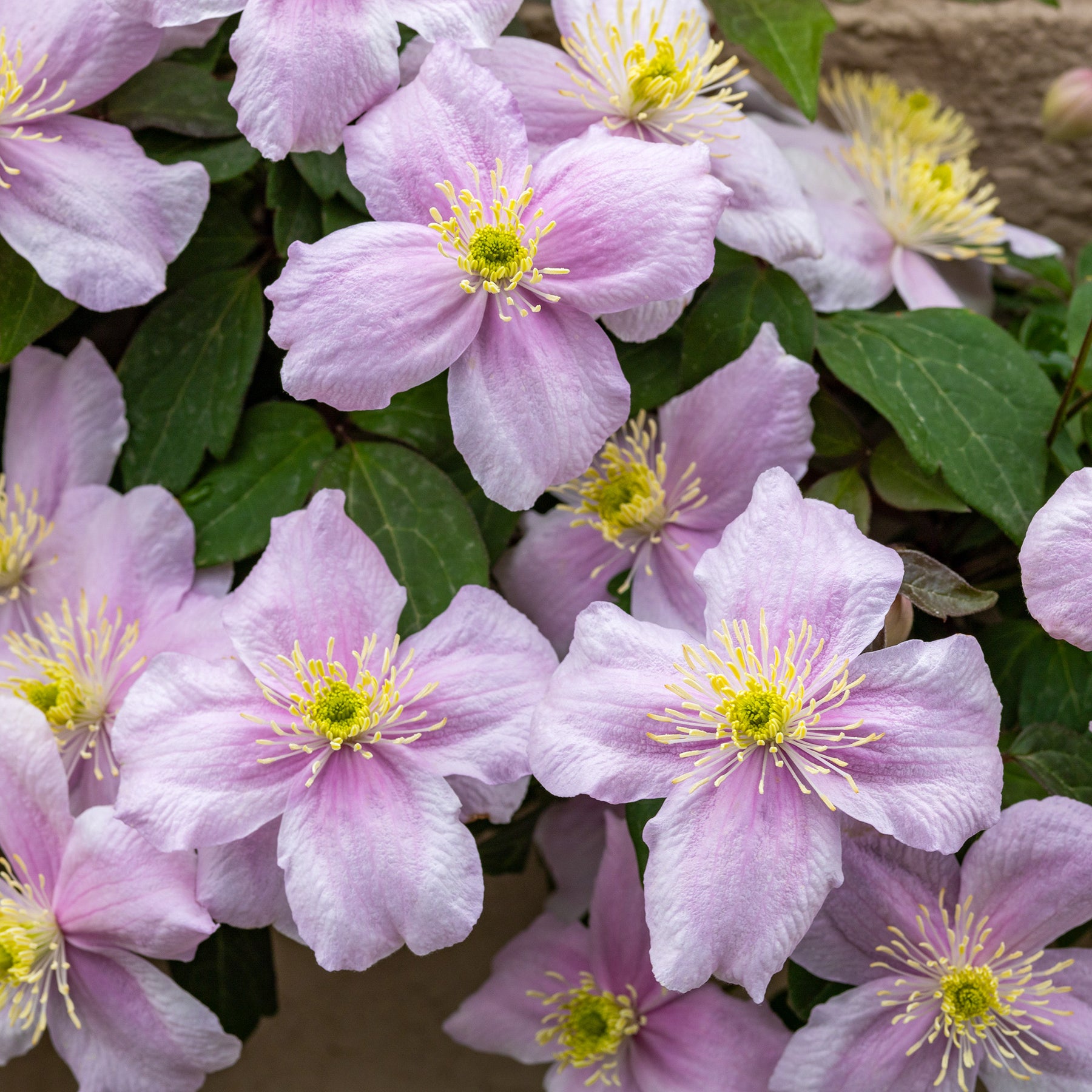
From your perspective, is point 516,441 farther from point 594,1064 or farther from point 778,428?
point 594,1064

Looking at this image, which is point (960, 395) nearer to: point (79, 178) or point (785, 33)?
point (785, 33)

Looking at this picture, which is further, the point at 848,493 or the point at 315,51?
the point at 848,493

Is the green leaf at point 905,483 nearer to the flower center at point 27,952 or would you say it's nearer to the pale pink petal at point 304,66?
the pale pink petal at point 304,66

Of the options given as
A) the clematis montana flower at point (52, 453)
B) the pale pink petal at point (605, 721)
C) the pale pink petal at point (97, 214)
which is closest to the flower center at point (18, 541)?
the clematis montana flower at point (52, 453)

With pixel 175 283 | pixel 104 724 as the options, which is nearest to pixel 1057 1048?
pixel 104 724

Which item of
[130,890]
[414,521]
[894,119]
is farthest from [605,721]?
[894,119]

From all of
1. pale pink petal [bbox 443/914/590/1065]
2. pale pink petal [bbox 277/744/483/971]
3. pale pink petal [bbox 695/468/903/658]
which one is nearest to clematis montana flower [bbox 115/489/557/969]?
pale pink petal [bbox 277/744/483/971]
